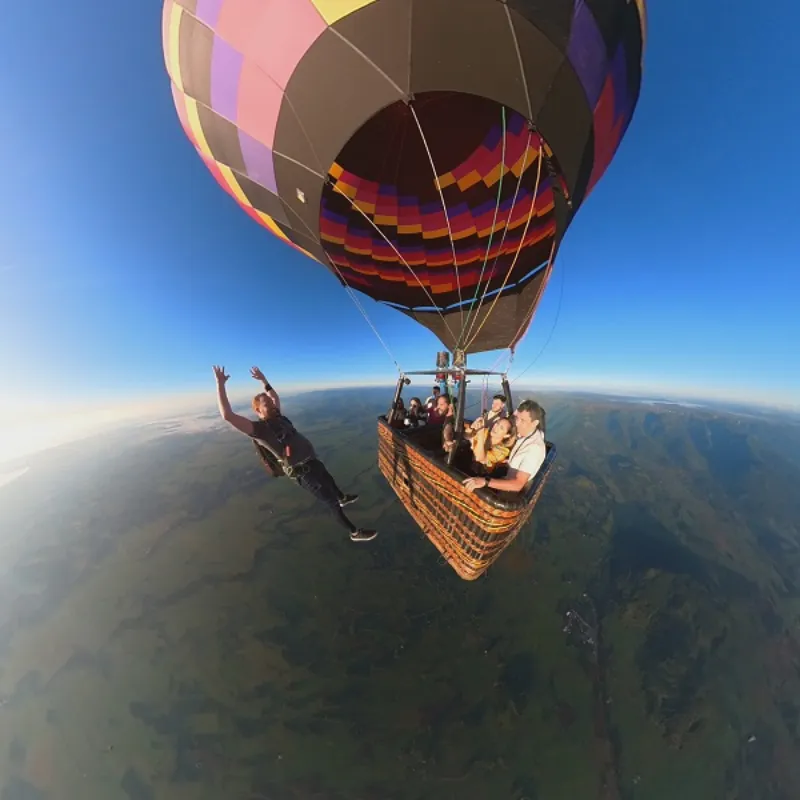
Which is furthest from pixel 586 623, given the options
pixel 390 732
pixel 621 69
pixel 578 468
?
pixel 621 69

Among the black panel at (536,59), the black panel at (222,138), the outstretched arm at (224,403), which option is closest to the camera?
the black panel at (536,59)

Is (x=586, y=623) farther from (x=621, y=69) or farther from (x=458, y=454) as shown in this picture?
(x=621, y=69)

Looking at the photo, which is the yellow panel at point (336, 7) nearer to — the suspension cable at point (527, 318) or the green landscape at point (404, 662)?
the suspension cable at point (527, 318)

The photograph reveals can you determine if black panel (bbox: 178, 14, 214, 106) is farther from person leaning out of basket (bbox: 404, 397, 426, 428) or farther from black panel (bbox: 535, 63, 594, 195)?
person leaning out of basket (bbox: 404, 397, 426, 428)

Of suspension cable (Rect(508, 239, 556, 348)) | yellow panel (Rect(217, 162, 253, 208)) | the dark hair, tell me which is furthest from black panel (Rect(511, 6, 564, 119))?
yellow panel (Rect(217, 162, 253, 208))

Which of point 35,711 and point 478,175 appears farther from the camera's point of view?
point 35,711

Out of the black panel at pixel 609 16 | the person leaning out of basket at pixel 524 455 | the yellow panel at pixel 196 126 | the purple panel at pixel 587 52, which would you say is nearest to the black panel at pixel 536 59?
the purple panel at pixel 587 52
